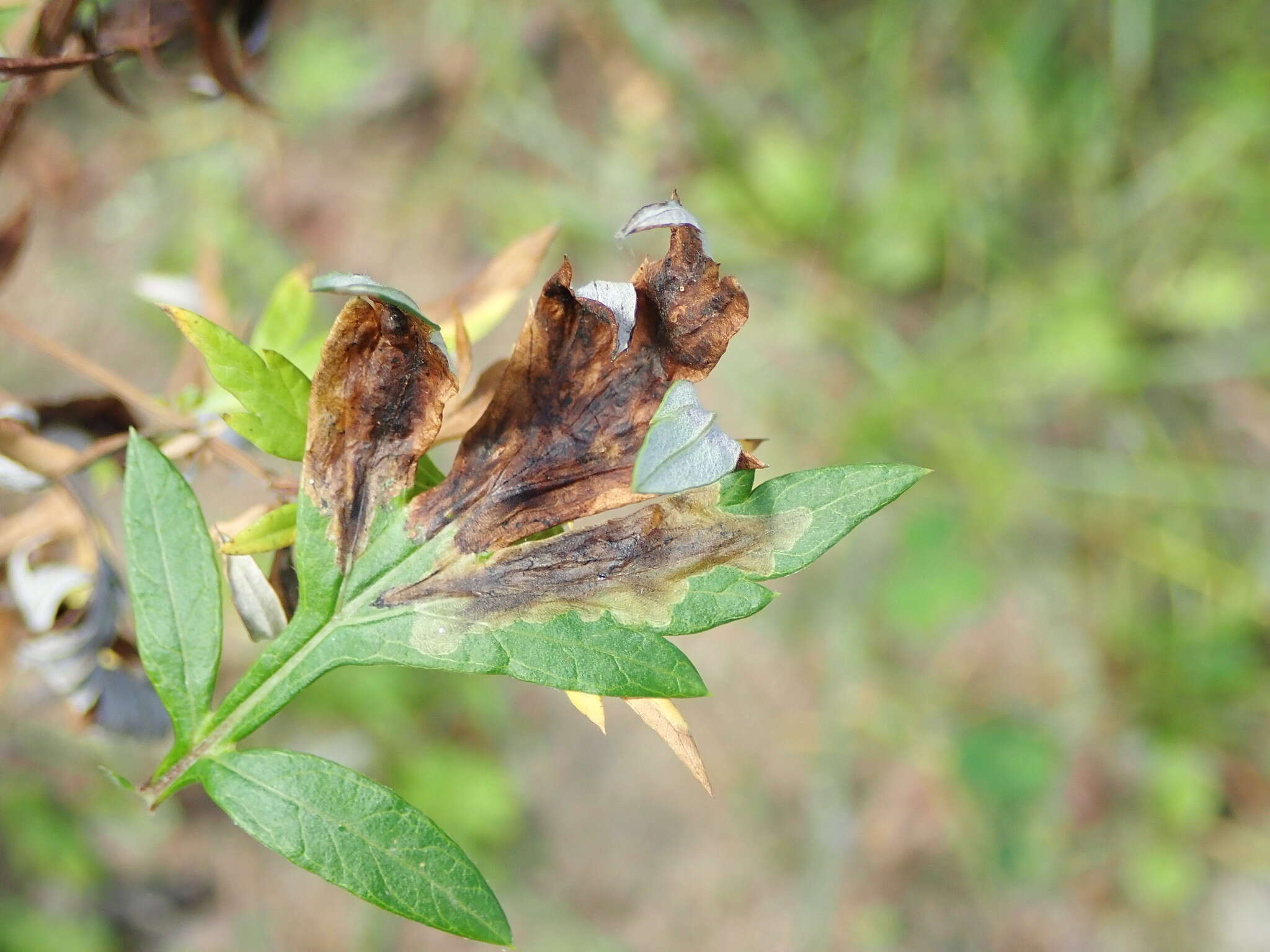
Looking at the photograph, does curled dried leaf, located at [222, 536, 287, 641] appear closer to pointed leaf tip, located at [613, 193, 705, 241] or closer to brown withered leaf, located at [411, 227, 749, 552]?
brown withered leaf, located at [411, 227, 749, 552]

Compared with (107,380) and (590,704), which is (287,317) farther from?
(590,704)

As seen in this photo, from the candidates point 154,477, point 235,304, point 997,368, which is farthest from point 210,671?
point 997,368

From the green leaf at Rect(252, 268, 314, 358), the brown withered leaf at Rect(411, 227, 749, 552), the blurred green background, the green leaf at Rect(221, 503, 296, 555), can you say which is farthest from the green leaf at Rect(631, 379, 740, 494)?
the blurred green background

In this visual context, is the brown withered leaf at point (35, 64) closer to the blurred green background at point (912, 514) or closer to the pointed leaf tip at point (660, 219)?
the pointed leaf tip at point (660, 219)

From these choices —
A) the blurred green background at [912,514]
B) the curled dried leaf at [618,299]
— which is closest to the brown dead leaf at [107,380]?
the curled dried leaf at [618,299]

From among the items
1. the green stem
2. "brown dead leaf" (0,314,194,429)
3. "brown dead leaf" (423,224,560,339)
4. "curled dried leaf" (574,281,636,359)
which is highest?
"brown dead leaf" (423,224,560,339)

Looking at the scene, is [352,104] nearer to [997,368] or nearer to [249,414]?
[997,368]

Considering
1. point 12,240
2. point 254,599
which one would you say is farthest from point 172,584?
point 12,240
